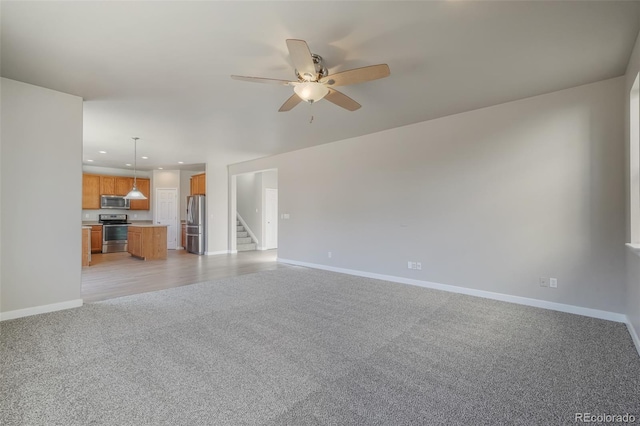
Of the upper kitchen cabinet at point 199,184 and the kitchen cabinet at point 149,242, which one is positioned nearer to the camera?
the kitchen cabinet at point 149,242

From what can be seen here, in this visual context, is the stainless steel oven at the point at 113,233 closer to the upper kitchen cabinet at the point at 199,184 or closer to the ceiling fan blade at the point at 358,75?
the upper kitchen cabinet at the point at 199,184

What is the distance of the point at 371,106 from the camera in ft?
12.5

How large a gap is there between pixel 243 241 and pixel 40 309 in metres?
6.10

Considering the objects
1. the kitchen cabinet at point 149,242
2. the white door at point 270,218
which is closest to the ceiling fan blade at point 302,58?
the kitchen cabinet at point 149,242

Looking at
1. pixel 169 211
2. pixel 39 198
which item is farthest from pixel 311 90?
pixel 169 211

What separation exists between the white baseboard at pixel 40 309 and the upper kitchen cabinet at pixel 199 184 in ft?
17.5

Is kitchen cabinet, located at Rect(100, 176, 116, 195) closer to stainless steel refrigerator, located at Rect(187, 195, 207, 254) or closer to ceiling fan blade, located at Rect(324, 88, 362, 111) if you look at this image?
stainless steel refrigerator, located at Rect(187, 195, 207, 254)

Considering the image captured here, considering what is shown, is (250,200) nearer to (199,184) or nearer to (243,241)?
(243,241)

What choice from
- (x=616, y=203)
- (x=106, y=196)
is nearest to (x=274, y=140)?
(x=616, y=203)

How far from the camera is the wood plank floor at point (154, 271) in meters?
4.42

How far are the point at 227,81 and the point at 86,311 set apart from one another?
3141 millimetres

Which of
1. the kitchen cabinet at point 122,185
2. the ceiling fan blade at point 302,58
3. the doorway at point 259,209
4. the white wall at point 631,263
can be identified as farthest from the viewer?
the doorway at point 259,209

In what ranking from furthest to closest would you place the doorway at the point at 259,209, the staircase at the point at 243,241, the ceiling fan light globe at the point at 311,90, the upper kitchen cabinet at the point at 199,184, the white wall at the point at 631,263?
the doorway at the point at 259,209 < the staircase at the point at 243,241 < the upper kitchen cabinet at the point at 199,184 < the ceiling fan light globe at the point at 311,90 < the white wall at the point at 631,263

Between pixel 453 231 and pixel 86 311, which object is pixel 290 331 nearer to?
pixel 86 311
